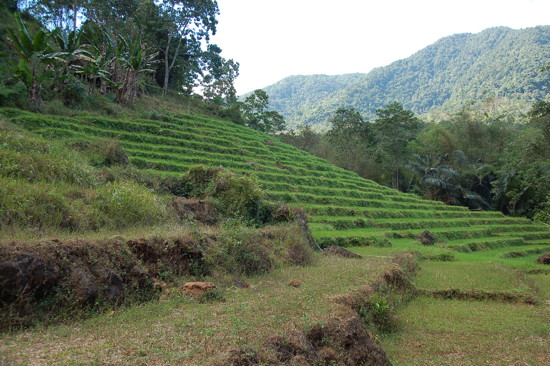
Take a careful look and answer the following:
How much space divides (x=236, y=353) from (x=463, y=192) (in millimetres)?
36609

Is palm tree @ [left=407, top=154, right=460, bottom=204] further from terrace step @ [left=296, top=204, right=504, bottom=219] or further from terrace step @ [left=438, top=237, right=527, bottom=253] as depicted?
terrace step @ [left=438, top=237, right=527, bottom=253]

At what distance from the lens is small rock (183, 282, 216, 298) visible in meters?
5.55

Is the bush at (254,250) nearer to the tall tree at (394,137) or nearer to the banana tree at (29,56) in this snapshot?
the banana tree at (29,56)

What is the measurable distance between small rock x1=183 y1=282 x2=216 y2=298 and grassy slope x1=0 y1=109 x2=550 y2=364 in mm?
739

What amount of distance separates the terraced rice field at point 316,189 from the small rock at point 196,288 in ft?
28.6

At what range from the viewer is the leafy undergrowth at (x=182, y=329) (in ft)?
10.4

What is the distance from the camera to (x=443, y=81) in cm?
11931

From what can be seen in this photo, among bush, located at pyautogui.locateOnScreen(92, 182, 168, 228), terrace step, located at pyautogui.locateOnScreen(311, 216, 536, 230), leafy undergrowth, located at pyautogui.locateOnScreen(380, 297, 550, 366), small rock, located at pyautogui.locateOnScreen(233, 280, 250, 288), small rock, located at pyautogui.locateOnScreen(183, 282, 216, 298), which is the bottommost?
terrace step, located at pyautogui.locateOnScreen(311, 216, 536, 230)

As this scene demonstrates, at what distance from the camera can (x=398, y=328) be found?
634 cm

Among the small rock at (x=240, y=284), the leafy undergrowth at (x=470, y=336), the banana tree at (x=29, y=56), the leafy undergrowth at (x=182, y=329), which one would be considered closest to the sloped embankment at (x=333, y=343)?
the leafy undergrowth at (x=182, y=329)

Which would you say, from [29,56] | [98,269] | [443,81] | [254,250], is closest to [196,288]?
[98,269]

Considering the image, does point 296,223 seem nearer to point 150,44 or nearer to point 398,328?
point 398,328

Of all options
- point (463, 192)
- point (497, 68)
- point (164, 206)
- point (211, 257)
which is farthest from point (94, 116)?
point (497, 68)

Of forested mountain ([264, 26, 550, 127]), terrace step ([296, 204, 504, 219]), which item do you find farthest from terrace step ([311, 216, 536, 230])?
forested mountain ([264, 26, 550, 127])
